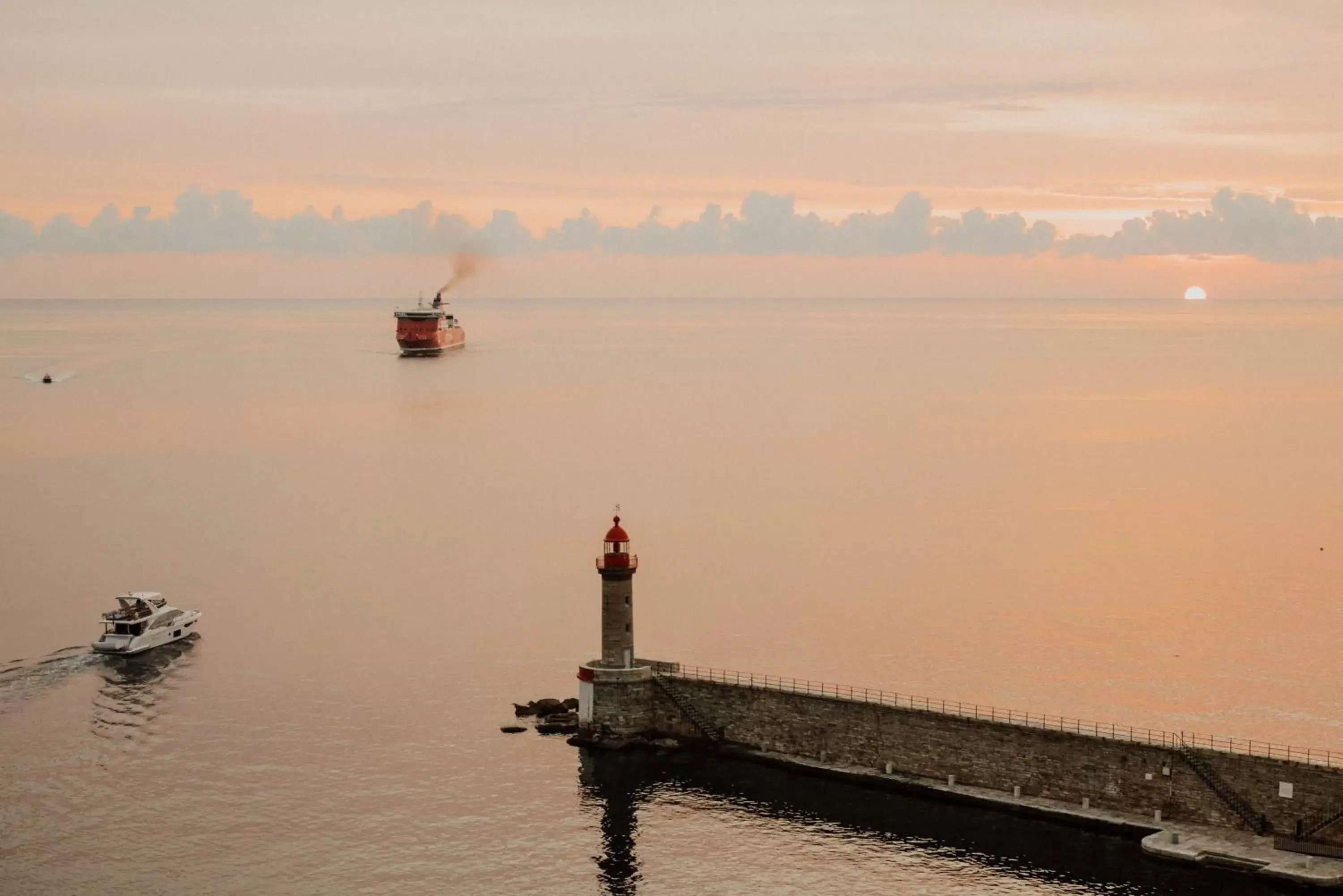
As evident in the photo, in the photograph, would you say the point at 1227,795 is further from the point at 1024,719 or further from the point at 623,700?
the point at 623,700

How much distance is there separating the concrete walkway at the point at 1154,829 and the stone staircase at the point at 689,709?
8.85ft

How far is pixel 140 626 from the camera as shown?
265ft

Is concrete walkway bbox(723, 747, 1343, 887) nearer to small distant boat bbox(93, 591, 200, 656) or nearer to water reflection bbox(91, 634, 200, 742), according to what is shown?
water reflection bbox(91, 634, 200, 742)

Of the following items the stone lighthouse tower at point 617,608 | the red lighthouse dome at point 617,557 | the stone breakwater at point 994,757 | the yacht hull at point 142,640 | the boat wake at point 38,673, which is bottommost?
the stone breakwater at point 994,757

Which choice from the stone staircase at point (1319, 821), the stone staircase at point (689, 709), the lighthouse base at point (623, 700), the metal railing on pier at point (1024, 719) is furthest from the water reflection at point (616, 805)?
the stone staircase at point (1319, 821)

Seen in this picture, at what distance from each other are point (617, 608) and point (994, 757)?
16100 millimetres

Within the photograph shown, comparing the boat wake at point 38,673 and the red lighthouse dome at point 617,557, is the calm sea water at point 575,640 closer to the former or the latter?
the boat wake at point 38,673

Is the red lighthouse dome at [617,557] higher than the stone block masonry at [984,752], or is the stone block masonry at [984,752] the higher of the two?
the red lighthouse dome at [617,557]

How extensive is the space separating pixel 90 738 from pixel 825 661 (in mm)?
33469

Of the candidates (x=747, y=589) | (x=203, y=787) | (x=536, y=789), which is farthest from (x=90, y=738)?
(x=747, y=589)

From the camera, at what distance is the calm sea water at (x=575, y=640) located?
53500 mm

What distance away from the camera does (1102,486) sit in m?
139

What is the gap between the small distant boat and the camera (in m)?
79.9

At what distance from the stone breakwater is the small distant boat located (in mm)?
28438
